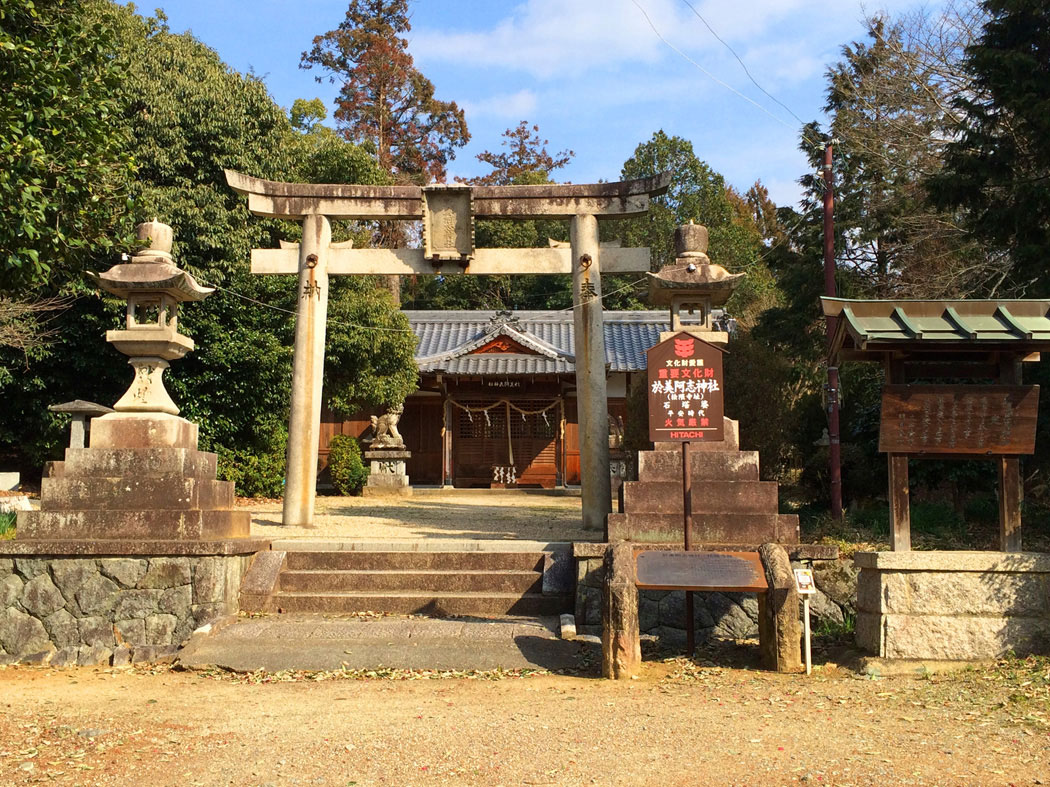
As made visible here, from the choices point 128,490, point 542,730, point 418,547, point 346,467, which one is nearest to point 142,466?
point 128,490

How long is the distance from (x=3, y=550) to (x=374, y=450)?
40.9ft

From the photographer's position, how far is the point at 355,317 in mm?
19656

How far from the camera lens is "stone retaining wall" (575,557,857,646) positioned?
8188 millimetres

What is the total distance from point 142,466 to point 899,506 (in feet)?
22.4

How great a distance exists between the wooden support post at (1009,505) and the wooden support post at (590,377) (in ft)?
16.3

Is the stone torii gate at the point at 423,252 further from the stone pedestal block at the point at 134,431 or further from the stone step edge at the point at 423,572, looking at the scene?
the stone pedestal block at the point at 134,431

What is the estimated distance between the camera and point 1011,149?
11008 mm

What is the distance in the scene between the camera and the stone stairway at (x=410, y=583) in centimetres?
870

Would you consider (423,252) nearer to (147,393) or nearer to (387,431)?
(147,393)

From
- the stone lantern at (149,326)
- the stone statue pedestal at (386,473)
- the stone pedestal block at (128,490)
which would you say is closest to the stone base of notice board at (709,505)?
the stone pedestal block at (128,490)

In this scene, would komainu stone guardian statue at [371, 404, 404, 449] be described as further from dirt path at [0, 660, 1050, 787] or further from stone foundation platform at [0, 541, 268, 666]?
dirt path at [0, 660, 1050, 787]

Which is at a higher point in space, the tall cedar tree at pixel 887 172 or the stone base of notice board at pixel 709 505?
the tall cedar tree at pixel 887 172

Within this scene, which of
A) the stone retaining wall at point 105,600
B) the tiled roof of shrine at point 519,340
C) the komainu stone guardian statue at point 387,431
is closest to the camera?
the stone retaining wall at point 105,600

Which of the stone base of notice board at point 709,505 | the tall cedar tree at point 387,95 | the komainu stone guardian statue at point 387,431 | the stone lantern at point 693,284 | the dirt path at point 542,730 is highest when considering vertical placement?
the tall cedar tree at point 387,95
